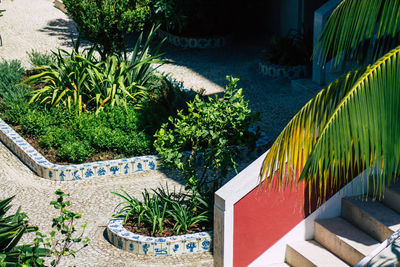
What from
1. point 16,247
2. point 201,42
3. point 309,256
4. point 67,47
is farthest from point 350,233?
point 67,47

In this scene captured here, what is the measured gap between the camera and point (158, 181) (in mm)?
8039

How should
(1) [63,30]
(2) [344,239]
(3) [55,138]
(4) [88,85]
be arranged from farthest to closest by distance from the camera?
(1) [63,30] < (4) [88,85] < (3) [55,138] < (2) [344,239]

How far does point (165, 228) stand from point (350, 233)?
1.94 meters

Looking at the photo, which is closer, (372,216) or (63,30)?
(372,216)

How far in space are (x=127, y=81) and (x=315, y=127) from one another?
20.4 ft

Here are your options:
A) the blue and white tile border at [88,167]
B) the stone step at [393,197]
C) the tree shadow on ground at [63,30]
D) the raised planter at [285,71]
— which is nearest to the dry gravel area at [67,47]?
the tree shadow on ground at [63,30]

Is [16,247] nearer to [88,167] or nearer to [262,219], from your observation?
[262,219]

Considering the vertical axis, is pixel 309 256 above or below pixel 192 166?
below

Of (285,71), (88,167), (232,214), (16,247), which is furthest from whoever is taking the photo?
(285,71)

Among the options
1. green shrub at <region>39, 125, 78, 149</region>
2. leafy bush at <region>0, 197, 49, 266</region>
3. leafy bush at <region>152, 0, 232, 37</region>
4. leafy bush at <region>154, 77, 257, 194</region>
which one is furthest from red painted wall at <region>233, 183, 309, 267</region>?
leafy bush at <region>152, 0, 232, 37</region>

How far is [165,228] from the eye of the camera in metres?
6.53

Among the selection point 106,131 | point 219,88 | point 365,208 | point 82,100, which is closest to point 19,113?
point 82,100

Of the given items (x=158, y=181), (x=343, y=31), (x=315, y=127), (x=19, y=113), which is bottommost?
(x=158, y=181)

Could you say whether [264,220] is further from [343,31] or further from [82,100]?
[82,100]
